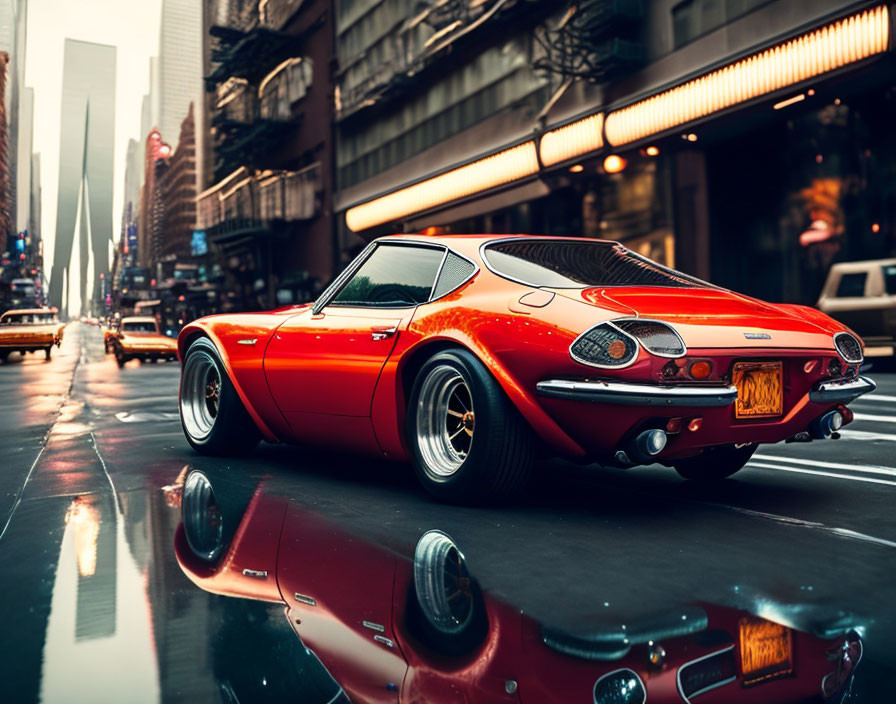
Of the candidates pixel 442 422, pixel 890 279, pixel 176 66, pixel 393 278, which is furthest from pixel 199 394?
pixel 176 66

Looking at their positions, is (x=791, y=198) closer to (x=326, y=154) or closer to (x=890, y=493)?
(x=890, y=493)

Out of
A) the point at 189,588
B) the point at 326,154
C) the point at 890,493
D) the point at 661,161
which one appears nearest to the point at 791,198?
the point at 661,161

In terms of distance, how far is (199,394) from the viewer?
21.4ft

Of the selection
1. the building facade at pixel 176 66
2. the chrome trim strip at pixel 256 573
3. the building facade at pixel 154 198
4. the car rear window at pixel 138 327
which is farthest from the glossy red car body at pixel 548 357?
the building facade at pixel 176 66

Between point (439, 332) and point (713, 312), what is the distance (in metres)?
1.23

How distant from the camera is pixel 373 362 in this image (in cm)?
483

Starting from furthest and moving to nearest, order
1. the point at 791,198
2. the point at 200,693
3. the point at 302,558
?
the point at 791,198 < the point at 302,558 < the point at 200,693

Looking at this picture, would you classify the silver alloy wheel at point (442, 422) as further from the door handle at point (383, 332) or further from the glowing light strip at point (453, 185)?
the glowing light strip at point (453, 185)

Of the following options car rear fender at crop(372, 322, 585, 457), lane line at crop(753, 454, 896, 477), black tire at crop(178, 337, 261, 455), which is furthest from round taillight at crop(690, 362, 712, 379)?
black tire at crop(178, 337, 261, 455)

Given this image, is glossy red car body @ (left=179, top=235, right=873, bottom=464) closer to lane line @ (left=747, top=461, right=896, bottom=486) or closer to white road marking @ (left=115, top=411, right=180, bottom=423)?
lane line @ (left=747, top=461, right=896, bottom=486)

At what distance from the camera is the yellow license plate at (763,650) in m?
2.36

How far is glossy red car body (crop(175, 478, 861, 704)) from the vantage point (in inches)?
88.4

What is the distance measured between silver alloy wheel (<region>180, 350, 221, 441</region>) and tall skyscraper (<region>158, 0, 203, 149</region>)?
184942 mm

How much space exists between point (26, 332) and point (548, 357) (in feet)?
101
